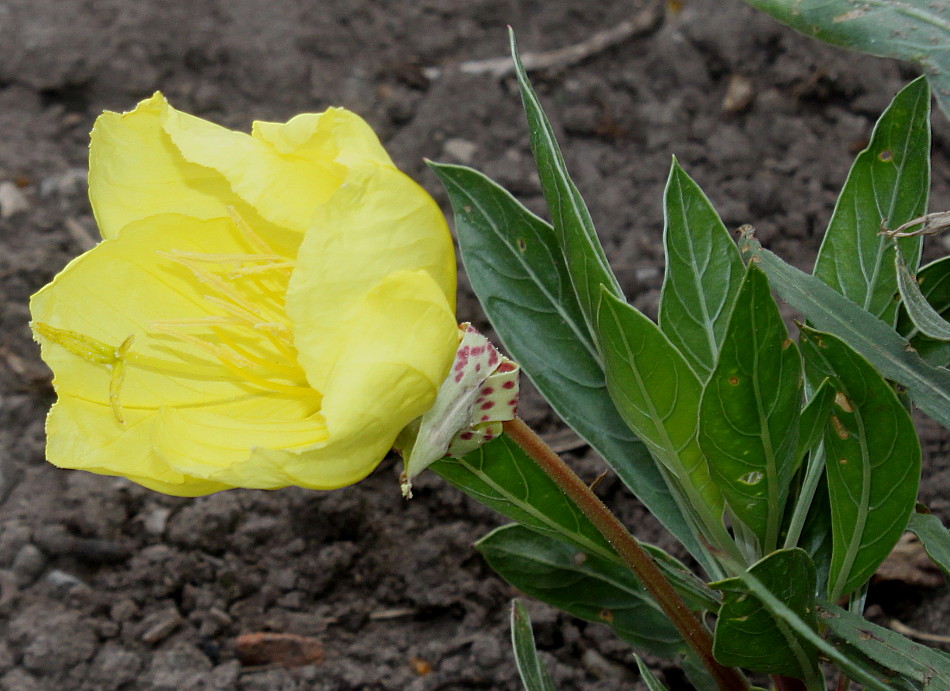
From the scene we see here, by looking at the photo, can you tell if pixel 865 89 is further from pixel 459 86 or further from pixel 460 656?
pixel 460 656

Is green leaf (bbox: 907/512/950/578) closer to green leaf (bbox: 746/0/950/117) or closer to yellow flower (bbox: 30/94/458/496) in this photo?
green leaf (bbox: 746/0/950/117)

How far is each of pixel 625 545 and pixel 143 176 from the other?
0.65 m

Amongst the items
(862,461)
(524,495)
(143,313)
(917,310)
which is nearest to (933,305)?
(917,310)

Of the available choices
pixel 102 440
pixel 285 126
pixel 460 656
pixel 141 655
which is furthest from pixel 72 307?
pixel 460 656

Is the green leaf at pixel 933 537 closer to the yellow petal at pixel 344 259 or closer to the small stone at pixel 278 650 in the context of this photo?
the yellow petal at pixel 344 259

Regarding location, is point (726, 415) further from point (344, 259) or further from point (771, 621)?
point (344, 259)

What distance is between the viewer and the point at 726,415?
3.18 feet

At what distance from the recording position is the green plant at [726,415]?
96cm

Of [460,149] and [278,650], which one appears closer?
[278,650]

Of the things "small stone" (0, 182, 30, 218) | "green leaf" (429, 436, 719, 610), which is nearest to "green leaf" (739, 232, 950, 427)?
"green leaf" (429, 436, 719, 610)

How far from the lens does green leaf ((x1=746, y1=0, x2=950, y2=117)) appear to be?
3.66 ft

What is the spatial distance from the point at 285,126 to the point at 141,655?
1.02 metres

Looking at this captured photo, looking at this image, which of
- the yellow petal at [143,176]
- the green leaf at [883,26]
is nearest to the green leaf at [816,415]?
the green leaf at [883,26]

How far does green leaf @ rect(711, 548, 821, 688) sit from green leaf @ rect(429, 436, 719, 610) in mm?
146
